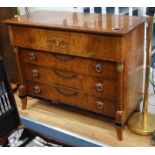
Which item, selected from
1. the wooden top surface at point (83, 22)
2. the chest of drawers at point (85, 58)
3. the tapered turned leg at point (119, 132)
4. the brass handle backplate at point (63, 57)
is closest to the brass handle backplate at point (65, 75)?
the chest of drawers at point (85, 58)

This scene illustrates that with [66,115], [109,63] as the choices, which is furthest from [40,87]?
[109,63]

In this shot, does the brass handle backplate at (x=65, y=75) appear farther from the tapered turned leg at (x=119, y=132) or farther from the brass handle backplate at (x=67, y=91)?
the tapered turned leg at (x=119, y=132)

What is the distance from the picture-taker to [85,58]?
187 cm

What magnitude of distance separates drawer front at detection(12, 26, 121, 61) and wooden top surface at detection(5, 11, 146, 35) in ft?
0.14

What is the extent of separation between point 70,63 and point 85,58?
146mm

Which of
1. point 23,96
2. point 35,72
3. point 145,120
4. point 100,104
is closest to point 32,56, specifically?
point 35,72

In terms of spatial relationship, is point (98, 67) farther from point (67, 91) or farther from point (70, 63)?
point (67, 91)

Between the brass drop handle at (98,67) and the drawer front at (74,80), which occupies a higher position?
the brass drop handle at (98,67)

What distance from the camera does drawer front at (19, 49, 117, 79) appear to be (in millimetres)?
1811

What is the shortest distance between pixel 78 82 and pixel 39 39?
428 millimetres

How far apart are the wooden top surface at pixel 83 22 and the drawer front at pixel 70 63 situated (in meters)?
0.24

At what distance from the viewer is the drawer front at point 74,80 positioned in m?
1.86
